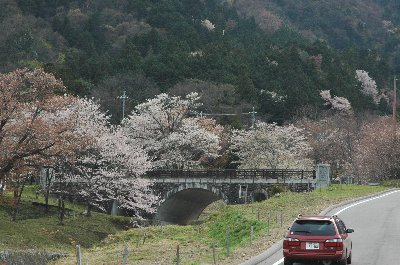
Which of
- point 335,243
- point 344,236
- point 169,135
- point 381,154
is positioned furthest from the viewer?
point 381,154

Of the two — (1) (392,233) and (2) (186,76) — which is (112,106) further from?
(1) (392,233)

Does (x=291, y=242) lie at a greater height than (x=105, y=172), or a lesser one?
lesser

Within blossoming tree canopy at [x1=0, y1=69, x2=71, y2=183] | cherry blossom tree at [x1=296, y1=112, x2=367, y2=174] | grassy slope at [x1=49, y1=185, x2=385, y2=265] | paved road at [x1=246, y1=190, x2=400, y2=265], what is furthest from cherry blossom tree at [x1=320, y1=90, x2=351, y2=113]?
blossoming tree canopy at [x1=0, y1=69, x2=71, y2=183]

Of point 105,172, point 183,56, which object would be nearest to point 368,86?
point 183,56

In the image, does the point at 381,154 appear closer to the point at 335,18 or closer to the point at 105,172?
the point at 105,172

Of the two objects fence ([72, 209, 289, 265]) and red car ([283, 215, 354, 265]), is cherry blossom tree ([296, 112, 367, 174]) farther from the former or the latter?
red car ([283, 215, 354, 265])

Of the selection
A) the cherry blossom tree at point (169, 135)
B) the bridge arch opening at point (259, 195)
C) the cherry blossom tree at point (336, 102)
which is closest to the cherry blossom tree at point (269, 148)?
the cherry blossom tree at point (169, 135)

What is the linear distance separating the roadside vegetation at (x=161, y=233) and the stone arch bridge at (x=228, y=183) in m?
4.05

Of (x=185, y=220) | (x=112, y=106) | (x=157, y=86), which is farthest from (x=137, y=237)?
(x=157, y=86)

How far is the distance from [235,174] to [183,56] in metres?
48.5

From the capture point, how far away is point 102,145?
169ft

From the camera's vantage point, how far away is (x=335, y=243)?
55.9 feet

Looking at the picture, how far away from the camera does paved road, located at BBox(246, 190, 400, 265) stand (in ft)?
63.7

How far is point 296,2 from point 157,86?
9126 centimetres
